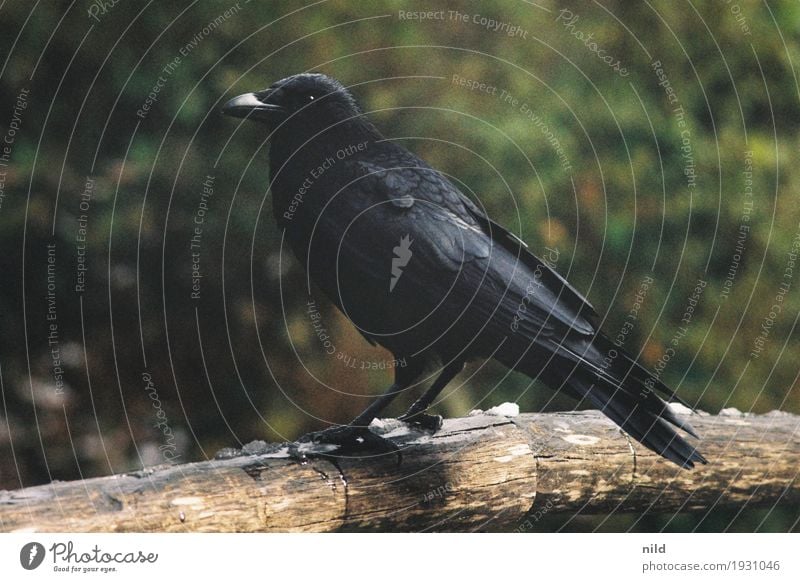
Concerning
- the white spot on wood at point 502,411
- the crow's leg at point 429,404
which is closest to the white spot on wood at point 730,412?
the white spot on wood at point 502,411

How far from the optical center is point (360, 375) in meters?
3.36

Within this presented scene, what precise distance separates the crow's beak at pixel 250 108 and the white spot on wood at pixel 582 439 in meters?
1.29

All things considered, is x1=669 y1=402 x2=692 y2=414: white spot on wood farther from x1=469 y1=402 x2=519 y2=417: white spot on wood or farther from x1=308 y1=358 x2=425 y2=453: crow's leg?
x1=308 y1=358 x2=425 y2=453: crow's leg

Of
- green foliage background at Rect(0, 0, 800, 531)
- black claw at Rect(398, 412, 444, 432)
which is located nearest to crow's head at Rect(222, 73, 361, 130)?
green foliage background at Rect(0, 0, 800, 531)

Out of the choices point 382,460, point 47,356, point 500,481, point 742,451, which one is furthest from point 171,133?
point 742,451

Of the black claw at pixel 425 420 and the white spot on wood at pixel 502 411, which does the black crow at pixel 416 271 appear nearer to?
the black claw at pixel 425 420

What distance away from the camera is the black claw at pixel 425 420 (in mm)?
2863

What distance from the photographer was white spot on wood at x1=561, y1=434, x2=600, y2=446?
2.89 meters

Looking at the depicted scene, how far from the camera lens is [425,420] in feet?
9.45

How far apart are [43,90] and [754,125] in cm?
257

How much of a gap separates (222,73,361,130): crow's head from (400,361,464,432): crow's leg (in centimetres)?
79

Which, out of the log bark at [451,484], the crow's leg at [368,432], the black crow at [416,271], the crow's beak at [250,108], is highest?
the crow's beak at [250,108]

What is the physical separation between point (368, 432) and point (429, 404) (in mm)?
304

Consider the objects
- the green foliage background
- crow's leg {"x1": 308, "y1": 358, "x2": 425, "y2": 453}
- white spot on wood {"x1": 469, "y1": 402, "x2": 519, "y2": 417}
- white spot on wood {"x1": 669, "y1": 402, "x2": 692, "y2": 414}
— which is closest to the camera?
crow's leg {"x1": 308, "y1": 358, "x2": 425, "y2": 453}
